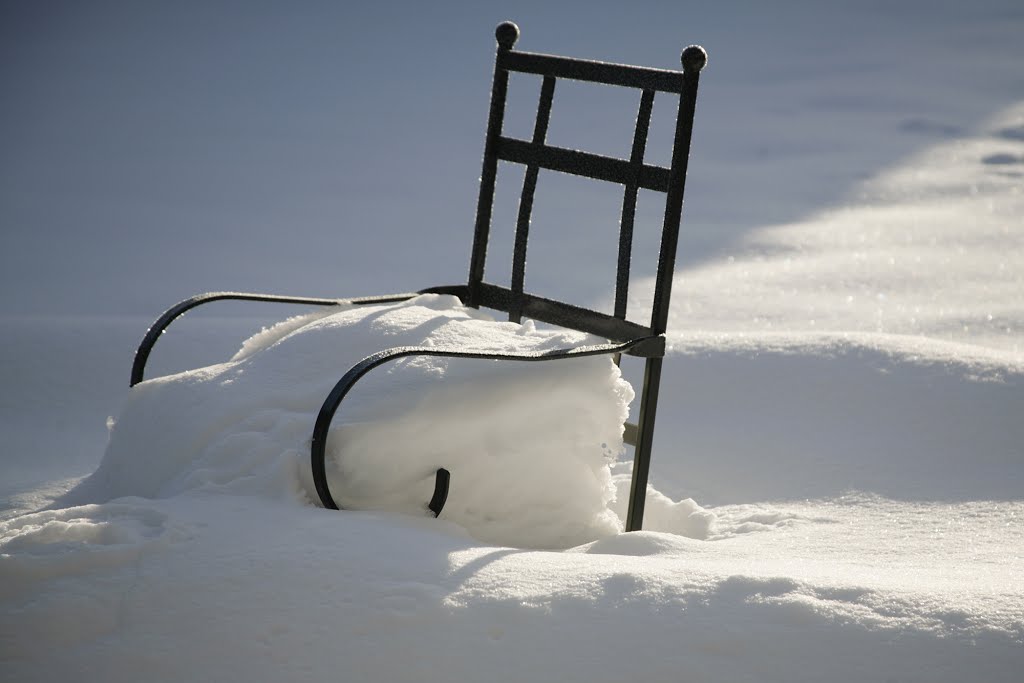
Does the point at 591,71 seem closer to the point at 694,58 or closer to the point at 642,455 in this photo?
the point at 694,58

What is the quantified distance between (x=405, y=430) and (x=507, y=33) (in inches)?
37.4

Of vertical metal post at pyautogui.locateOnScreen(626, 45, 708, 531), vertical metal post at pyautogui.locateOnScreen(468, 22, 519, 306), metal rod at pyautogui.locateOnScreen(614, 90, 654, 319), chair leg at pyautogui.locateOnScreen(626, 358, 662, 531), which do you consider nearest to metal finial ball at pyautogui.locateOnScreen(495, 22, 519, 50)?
vertical metal post at pyautogui.locateOnScreen(468, 22, 519, 306)

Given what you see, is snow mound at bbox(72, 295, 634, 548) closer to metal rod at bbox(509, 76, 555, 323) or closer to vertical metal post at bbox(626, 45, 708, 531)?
vertical metal post at bbox(626, 45, 708, 531)

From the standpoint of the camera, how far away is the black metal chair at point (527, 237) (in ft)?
6.29

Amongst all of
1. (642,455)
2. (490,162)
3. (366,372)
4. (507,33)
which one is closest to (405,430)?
(366,372)

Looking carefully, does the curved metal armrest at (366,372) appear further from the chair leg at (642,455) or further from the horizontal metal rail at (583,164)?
the horizontal metal rail at (583,164)

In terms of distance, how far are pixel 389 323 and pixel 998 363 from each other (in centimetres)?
178

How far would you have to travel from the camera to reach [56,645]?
5.02 feet

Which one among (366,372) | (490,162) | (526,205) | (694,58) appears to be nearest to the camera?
(366,372)

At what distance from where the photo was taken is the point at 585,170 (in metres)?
2.31

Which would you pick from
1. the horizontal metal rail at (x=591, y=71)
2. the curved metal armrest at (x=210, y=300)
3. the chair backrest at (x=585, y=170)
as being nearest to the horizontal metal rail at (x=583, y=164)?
the chair backrest at (x=585, y=170)

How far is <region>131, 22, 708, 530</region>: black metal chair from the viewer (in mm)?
1917

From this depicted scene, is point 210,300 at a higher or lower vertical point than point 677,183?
lower

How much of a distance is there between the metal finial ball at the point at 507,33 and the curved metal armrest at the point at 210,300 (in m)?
0.51
